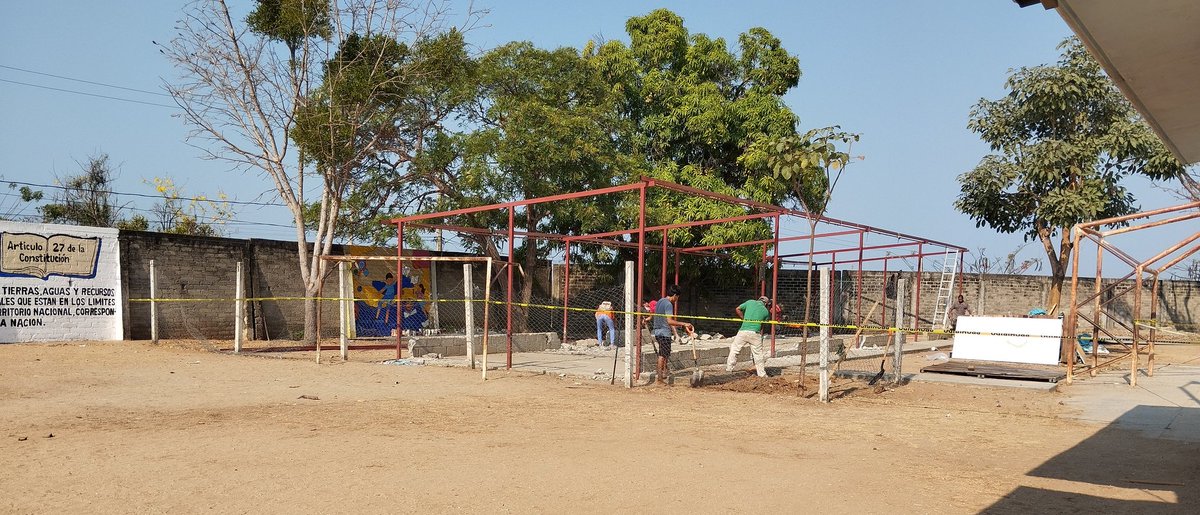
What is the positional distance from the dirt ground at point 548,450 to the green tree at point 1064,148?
887cm

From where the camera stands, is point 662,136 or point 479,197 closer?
point 479,197

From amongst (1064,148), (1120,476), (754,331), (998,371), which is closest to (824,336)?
(754,331)

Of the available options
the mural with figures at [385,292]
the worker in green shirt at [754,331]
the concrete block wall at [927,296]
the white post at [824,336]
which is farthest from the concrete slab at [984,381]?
the mural with figures at [385,292]

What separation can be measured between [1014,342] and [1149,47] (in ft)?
41.3

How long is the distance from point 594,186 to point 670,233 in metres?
3.48

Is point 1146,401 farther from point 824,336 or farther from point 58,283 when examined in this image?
point 58,283

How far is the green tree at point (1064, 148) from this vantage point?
60.1 feet

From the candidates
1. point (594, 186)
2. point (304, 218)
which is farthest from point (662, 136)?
point (304, 218)

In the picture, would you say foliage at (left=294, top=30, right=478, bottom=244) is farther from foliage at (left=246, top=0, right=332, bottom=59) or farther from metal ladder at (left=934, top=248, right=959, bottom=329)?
metal ladder at (left=934, top=248, right=959, bottom=329)

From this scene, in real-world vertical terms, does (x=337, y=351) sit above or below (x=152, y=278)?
below

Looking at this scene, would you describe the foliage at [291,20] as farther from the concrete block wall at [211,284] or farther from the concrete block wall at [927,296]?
the concrete block wall at [927,296]

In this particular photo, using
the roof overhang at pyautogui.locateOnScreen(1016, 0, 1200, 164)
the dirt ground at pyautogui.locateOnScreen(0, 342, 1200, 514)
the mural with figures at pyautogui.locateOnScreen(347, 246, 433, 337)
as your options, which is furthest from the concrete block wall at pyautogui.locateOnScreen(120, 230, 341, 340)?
the roof overhang at pyautogui.locateOnScreen(1016, 0, 1200, 164)

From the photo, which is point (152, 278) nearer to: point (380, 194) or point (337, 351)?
point (337, 351)

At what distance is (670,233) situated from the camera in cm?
2261
